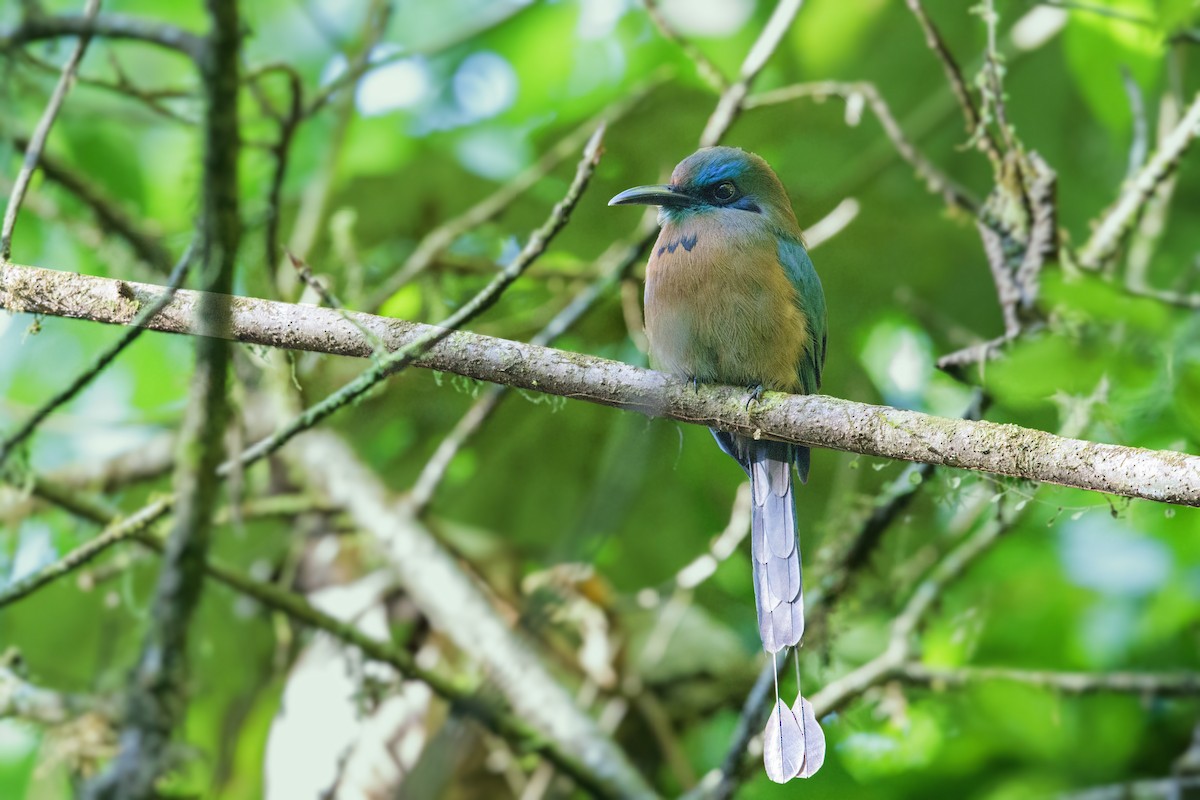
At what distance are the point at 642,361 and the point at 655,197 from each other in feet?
3.89

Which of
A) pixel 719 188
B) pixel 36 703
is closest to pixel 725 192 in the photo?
pixel 719 188

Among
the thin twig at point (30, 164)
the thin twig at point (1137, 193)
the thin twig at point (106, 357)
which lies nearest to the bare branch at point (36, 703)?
the thin twig at point (106, 357)

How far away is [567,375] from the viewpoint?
6.73 feet

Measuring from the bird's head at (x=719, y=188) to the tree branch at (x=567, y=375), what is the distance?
0.87m

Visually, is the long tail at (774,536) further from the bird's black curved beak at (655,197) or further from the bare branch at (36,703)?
the bare branch at (36,703)

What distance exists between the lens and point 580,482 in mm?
4168

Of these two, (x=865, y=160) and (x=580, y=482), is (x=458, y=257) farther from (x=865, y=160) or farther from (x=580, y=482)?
(x=865, y=160)

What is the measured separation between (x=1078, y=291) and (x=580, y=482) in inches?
106

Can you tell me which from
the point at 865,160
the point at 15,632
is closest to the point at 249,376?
the point at 15,632

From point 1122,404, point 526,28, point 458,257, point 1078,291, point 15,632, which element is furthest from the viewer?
point 526,28

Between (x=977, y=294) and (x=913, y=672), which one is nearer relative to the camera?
(x=913, y=672)

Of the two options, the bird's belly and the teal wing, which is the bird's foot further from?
the teal wing

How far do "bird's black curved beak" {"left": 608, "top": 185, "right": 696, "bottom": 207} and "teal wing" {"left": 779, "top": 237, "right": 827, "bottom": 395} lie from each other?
295mm

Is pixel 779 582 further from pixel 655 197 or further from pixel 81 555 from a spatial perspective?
pixel 81 555
